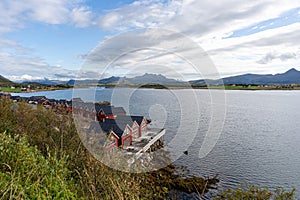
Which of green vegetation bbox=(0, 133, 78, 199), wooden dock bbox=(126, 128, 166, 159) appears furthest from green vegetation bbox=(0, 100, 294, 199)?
wooden dock bbox=(126, 128, 166, 159)

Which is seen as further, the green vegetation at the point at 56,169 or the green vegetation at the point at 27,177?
the green vegetation at the point at 56,169

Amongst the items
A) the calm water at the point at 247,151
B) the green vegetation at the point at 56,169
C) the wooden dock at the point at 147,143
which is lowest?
the calm water at the point at 247,151

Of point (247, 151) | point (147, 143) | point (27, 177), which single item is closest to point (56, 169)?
point (27, 177)

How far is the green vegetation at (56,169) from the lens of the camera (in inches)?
142

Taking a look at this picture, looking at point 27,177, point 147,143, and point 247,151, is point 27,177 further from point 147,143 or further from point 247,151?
point 247,151

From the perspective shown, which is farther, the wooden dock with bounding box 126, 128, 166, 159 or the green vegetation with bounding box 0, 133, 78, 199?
the wooden dock with bounding box 126, 128, 166, 159

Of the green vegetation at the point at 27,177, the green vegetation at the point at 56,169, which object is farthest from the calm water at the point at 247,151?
the green vegetation at the point at 27,177

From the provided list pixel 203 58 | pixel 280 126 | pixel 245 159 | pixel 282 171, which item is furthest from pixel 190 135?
pixel 203 58

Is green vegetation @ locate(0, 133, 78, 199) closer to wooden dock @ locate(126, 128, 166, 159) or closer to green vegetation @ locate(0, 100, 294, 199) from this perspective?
green vegetation @ locate(0, 100, 294, 199)

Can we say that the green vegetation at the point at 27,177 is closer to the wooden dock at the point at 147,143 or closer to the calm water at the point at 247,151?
the wooden dock at the point at 147,143

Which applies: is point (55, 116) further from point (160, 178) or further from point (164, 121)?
point (164, 121)

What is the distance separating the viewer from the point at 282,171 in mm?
22688

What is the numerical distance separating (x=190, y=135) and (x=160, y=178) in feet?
49.5

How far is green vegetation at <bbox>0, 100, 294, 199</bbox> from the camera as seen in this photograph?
11.8ft
